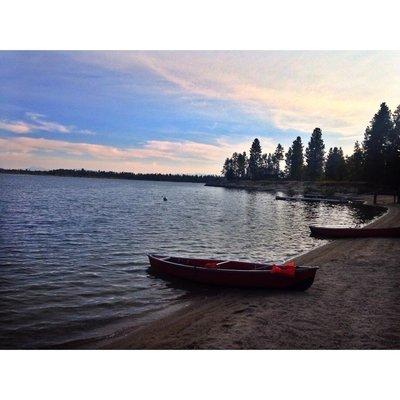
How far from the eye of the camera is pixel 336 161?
94875 millimetres

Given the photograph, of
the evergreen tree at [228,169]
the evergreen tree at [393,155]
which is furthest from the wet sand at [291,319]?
the evergreen tree at [228,169]

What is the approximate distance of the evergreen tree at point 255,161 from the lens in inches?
4914

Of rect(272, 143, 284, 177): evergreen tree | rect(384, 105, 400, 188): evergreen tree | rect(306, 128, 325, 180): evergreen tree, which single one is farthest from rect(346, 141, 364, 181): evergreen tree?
rect(272, 143, 284, 177): evergreen tree

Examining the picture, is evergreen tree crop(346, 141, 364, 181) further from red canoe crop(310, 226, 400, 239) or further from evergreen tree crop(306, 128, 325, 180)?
red canoe crop(310, 226, 400, 239)

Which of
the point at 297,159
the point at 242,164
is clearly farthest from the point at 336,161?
the point at 242,164

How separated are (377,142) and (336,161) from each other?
40.4m

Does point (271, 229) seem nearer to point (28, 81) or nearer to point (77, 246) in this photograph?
point (77, 246)

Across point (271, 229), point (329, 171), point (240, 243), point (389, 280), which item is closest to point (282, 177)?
point (329, 171)

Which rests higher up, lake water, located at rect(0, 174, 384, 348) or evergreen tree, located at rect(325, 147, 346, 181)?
evergreen tree, located at rect(325, 147, 346, 181)

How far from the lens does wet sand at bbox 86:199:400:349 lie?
817 centimetres

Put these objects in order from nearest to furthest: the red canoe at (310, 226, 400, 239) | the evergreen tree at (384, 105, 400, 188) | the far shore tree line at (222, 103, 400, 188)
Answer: the red canoe at (310, 226, 400, 239)
the evergreen tree at (384, 105, 400, 188)
the far shore tree line at (222, 103, 400, 188)

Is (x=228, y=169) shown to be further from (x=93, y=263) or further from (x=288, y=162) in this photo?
(x=93, y=263)

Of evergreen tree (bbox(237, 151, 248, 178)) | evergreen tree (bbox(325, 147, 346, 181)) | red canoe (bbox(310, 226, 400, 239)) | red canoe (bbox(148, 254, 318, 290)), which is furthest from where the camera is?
evergreen tree (bbox(237, 151, 248, 178))
